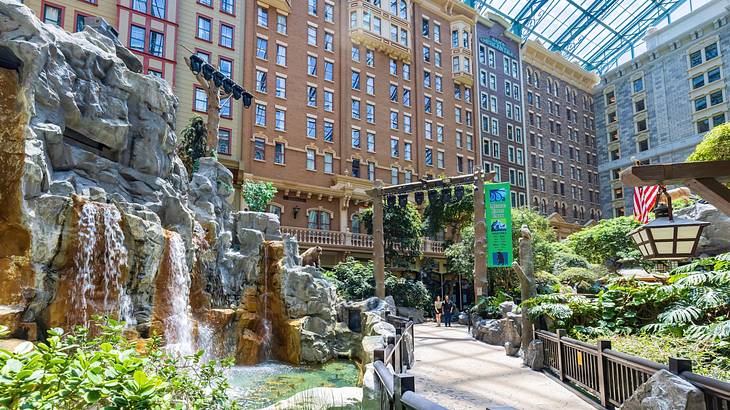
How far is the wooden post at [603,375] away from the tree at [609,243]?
87.1 ft

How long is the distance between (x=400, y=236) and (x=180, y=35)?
67.7 feet

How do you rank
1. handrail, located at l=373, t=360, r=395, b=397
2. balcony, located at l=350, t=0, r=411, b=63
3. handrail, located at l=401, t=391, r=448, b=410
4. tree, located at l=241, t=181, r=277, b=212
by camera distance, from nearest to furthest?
handrail, located at l=401, t=391, r=448, b=410
handrail, located at l=373, t=360, r=395, b=397
tree, located at l=241, t=181, r=277, b=212
balcony, located at l=350, t=0, r=411, b=63

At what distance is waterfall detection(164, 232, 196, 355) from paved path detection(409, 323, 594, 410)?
284 inches

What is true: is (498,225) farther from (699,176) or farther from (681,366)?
(699,176)

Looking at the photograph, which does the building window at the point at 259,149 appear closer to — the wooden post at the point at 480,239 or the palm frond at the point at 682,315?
the wooden post at the point at 480,239

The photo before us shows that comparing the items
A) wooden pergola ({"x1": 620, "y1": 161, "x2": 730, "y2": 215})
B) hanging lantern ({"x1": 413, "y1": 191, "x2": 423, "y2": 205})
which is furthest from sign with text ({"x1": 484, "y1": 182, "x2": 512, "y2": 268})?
wooden pergola ({"x1": 620, "y1": 161, "x2": 730, "y2": 215})

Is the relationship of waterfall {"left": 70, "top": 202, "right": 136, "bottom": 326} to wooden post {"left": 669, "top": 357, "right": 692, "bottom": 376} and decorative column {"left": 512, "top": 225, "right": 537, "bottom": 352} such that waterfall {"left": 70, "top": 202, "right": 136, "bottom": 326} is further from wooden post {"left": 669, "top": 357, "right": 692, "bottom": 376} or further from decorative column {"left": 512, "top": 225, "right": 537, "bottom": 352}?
wooden post {"left": 669, "top": 357, "right": 692, "bottom": 376}

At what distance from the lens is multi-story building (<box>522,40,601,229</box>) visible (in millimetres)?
58625

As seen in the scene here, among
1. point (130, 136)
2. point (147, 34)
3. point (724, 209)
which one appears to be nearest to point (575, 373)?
point (724, 209)

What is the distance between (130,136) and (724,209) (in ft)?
53.7

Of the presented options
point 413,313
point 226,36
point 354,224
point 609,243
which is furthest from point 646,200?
point 226,36

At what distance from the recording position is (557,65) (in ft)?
205

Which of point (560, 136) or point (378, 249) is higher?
point (560, 136)

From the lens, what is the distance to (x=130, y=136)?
16.4 m
